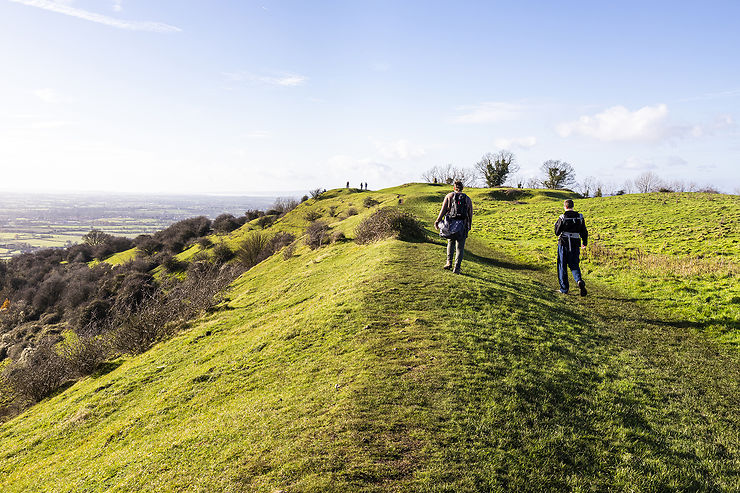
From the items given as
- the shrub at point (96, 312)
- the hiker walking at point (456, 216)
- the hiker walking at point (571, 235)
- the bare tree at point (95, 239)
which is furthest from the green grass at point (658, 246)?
the bare tree at point (95, 239)

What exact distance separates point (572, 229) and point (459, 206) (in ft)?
14.0

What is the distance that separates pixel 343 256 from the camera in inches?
874

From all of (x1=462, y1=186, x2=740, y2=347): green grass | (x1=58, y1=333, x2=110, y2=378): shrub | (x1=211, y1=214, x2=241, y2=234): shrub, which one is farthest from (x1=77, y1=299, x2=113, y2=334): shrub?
(x1=462, y1=186, x2=740, y2=347): green grass

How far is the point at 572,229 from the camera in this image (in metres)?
12.6

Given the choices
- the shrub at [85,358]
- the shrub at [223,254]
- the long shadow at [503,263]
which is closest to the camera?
the shrub at [85,358]

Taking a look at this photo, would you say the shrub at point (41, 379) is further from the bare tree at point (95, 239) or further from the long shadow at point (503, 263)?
the bare tree at point (95, 239)

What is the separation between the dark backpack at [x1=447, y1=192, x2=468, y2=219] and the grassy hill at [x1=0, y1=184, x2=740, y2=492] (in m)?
2.46

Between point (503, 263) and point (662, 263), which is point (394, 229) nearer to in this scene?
point (503, 263)

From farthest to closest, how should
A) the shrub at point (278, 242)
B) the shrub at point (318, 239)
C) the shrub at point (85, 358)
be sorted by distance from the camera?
1. the shrub at point (278, 242)
2. the shrub at point (318, 239)
3. the shrub at point (85, 358)

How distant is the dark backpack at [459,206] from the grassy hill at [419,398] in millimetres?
2460

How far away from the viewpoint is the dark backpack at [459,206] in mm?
12664

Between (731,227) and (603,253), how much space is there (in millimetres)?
15433

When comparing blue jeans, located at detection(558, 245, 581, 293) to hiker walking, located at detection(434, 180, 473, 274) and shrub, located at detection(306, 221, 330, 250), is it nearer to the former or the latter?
hiker walking, located at detection(434, 180, 473, 274)

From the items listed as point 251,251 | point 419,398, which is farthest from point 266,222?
point 419,398
